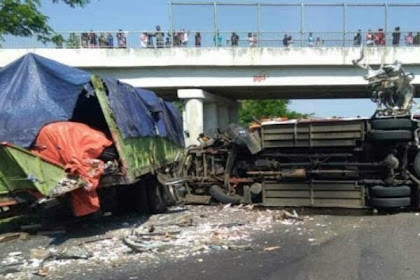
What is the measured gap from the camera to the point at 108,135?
31.7 feet

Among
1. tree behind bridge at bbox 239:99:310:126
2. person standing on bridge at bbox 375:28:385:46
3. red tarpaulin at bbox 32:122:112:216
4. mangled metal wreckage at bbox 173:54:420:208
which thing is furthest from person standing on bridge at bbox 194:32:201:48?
tree behind bridge at bbox 239:99:310:126

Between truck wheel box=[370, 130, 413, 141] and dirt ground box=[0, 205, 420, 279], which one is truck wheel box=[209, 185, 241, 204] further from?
truck wheel box=[370, 130, 413, 141]

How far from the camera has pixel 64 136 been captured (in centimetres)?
855

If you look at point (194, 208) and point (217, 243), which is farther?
point (194, 208)

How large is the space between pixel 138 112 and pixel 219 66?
16.3 m

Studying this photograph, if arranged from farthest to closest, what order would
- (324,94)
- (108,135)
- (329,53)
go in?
(324,94) < (329,53) < (108,135)

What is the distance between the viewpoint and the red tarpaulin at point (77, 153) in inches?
330

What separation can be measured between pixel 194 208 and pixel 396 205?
4.28m

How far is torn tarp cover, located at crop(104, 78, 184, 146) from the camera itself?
31.8ft

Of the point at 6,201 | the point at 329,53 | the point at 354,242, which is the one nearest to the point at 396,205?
the point at 354,242

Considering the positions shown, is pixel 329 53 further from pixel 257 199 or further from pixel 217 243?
pixel 217 243

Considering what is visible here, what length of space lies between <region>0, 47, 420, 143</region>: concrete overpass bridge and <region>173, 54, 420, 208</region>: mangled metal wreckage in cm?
1376

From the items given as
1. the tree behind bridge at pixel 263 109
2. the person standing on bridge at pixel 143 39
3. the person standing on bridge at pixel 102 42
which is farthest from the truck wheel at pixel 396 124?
the tree behind bridge at pixel 263 109

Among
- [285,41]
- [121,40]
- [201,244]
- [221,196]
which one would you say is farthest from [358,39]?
[201,244]
